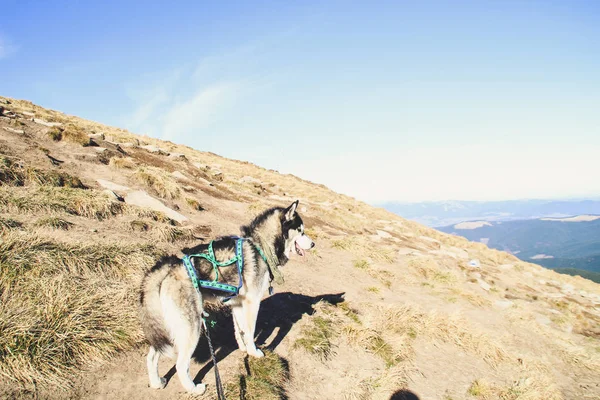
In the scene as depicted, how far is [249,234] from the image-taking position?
672cm

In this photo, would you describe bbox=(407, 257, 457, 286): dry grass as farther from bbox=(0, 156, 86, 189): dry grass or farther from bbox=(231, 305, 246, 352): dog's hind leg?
bbox=(0, 156, 86, 189): dry grass

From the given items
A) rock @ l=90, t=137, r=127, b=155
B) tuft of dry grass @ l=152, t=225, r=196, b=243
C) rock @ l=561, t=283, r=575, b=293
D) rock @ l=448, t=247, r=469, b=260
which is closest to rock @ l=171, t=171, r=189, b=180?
rock @ l=90, t=137, r=127, b=155

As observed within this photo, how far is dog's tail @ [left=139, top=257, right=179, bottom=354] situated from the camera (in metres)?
4.55

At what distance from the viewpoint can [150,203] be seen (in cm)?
1331

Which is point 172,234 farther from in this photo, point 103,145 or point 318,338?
point 103,145

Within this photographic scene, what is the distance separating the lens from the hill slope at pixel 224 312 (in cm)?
540

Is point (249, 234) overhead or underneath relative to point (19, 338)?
overhead

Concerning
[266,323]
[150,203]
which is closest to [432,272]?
[266,323]

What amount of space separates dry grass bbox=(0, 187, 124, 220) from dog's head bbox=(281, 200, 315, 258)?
755cm

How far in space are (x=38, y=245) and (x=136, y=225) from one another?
3.61 m

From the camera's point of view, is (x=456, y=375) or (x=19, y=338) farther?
(x=456, y=375)

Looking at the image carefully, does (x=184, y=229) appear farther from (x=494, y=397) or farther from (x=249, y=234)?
(x=494, y=397)

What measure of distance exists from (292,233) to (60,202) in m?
8.37

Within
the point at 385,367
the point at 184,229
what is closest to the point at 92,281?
the point at 184,229
